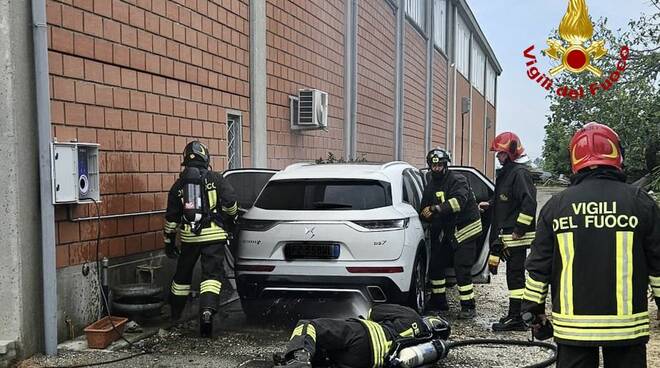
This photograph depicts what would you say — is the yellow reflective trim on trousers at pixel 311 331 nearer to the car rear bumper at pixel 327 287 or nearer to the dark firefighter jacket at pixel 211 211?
the car rear bumper at pixel 327 287

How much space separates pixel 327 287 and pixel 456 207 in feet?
5.94

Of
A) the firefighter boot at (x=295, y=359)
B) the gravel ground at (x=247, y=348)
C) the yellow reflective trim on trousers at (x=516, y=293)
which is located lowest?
the gravel ground at (x=247, y=348)

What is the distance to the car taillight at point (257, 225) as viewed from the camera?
6.06 metres

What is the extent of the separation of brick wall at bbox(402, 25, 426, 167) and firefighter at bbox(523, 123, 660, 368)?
16.0 m

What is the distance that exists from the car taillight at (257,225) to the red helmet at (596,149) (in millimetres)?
3298

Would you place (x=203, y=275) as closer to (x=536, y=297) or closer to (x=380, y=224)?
(x=380, y=224)

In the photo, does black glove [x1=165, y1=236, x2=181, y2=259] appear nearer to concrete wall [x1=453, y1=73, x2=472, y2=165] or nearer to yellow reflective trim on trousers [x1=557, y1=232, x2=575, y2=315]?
yellow reflective trim on trousers [x1=557, y1=232, x2=575, y2=315]

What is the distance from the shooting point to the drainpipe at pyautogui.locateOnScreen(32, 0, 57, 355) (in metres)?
5.14

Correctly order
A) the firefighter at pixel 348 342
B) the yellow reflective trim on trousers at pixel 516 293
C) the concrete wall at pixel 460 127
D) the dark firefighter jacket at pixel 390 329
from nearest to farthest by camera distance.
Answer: the firefighter at pixel 348 342 → the dark firefighter jacket at pixel 390 329 → the yellow reflective trim on trousers at pixel 516 293 → the concrete wall at pixel 460 127

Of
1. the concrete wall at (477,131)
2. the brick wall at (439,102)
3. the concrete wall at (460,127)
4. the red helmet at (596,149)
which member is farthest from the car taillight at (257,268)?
the concrete wall at (477,131)

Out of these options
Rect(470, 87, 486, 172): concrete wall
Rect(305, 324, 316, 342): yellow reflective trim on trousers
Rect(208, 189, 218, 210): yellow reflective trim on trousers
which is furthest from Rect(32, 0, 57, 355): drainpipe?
Rect(470, 87, 486, 172): concrete wall

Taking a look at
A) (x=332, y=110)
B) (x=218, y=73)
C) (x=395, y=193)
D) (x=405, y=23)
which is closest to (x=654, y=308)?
(x=395, y=193)

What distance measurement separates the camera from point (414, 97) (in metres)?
20.8

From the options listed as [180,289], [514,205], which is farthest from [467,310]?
[180,289]
